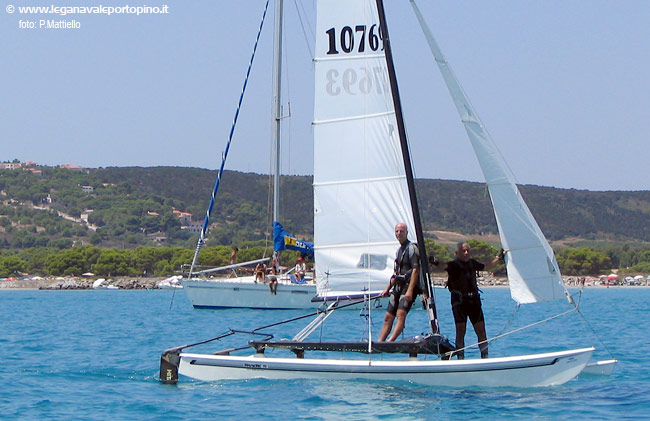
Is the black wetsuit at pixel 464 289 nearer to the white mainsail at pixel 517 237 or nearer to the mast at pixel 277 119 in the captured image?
the white mainsail at pixel 517 237

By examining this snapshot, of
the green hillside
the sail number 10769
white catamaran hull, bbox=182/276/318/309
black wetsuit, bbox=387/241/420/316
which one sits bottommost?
white catamaran hull, bbox=182/276/318/309

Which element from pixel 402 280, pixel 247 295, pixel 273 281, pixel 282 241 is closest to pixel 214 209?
pixel 247 295

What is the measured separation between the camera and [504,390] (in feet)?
42.7

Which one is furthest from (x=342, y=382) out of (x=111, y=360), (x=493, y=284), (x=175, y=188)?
(x=175, y=188)

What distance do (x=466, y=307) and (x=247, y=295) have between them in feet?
68.4

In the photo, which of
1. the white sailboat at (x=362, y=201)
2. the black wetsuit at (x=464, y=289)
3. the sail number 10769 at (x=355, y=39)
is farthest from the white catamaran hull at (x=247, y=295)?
the black wetsuit at (x=464, y=289)

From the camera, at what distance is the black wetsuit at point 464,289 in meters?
13.9

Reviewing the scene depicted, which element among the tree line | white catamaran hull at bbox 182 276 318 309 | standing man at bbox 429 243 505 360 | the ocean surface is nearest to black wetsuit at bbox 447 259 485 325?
standing man at bbox 429 243 505 360

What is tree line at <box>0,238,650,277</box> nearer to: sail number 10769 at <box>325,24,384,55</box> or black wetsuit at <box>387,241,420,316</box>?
sail number 10769 at <box>325,24,384,55</box>

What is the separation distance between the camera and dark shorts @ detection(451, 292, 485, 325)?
45.6 ft

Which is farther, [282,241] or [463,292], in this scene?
[282,241]

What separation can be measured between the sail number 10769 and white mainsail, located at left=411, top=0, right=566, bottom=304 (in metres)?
1.63

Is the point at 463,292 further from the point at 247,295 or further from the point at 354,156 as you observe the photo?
the point at 247,295

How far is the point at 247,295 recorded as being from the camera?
112 ft
